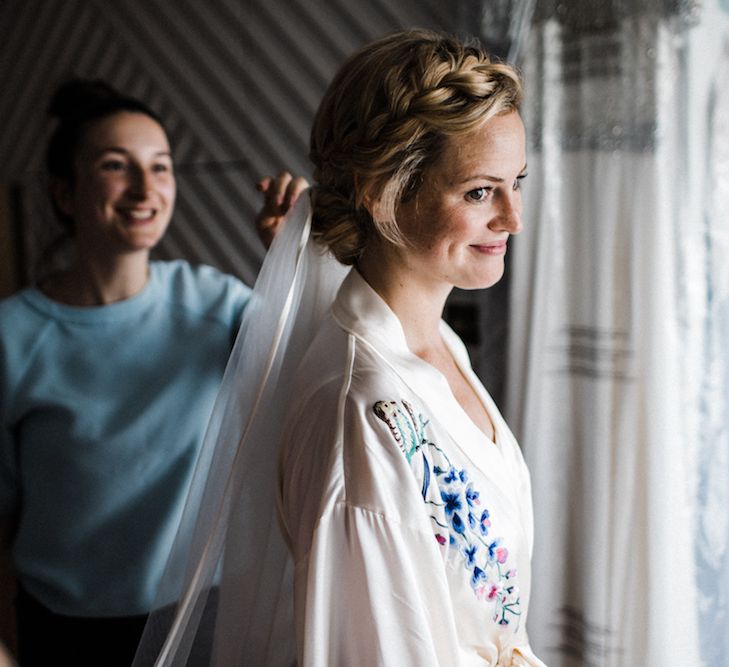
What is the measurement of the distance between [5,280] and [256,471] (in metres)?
1.79

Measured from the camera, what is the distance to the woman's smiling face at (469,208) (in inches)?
41.7

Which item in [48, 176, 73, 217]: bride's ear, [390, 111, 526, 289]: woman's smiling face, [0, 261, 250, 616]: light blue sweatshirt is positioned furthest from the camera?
[48, 176, 73, 217]: bride's ear

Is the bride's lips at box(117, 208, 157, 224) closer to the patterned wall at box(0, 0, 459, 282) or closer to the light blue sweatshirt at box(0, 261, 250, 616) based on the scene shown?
the light blue sweatshirt at box(0, 261, 250, 616)

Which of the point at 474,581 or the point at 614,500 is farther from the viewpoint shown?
the point at 614,500

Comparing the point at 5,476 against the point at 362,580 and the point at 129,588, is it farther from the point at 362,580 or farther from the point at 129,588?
the point at 362,580

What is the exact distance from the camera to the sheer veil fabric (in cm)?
115

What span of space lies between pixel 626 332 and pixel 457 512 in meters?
0.92

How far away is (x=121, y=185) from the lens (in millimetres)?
1611

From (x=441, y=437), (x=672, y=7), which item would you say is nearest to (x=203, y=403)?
(x=441, y=437)

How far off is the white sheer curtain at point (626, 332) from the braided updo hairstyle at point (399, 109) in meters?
0.74

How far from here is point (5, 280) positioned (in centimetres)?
260

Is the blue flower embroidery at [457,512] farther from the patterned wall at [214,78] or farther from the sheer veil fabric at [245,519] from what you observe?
the patterned wall at [214,78]

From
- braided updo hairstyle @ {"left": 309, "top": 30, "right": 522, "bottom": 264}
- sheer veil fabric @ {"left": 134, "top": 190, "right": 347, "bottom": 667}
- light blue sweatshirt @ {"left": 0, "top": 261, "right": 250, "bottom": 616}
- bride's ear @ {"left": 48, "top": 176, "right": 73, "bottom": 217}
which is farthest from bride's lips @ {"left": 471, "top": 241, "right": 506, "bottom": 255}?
bride's ear @ {"left": 48, "top": 176, "right": 73, "bottom": 217}

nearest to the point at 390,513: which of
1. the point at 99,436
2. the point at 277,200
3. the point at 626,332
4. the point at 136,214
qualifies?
the point at 277,200
